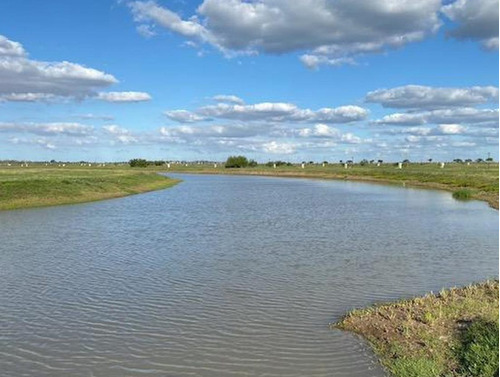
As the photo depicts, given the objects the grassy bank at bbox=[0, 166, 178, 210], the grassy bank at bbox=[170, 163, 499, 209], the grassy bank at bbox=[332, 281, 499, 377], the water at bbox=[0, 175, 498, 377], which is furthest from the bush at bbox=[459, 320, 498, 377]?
the grassy bank at bbox=[0, 166, 178, 210]

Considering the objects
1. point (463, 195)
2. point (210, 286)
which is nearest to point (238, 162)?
point (463, 195)

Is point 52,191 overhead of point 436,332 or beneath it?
overhead

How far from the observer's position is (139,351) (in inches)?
448

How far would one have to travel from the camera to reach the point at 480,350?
9680mm

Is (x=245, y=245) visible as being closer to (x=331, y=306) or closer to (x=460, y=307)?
(x=331, y=306)

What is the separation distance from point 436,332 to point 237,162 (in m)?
175

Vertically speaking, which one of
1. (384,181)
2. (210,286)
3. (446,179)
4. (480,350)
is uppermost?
(446,179)

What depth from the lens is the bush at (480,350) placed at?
30.1 ft

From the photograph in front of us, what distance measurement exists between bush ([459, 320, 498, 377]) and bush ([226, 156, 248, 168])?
17465 cm

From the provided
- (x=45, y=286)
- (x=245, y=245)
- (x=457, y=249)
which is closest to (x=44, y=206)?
(x=245, y=245)

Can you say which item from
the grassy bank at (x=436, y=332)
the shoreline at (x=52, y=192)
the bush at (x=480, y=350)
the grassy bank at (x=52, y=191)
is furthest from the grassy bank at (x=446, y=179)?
the grassy bank at (x=52, y=191)

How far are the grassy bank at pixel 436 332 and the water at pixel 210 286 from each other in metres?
0.65

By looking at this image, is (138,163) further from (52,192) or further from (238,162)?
(52,192)

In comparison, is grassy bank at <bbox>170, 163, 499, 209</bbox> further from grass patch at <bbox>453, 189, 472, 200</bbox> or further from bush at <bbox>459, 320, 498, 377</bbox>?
bush at <bbox>459, 320, 498, 377</bbox>
